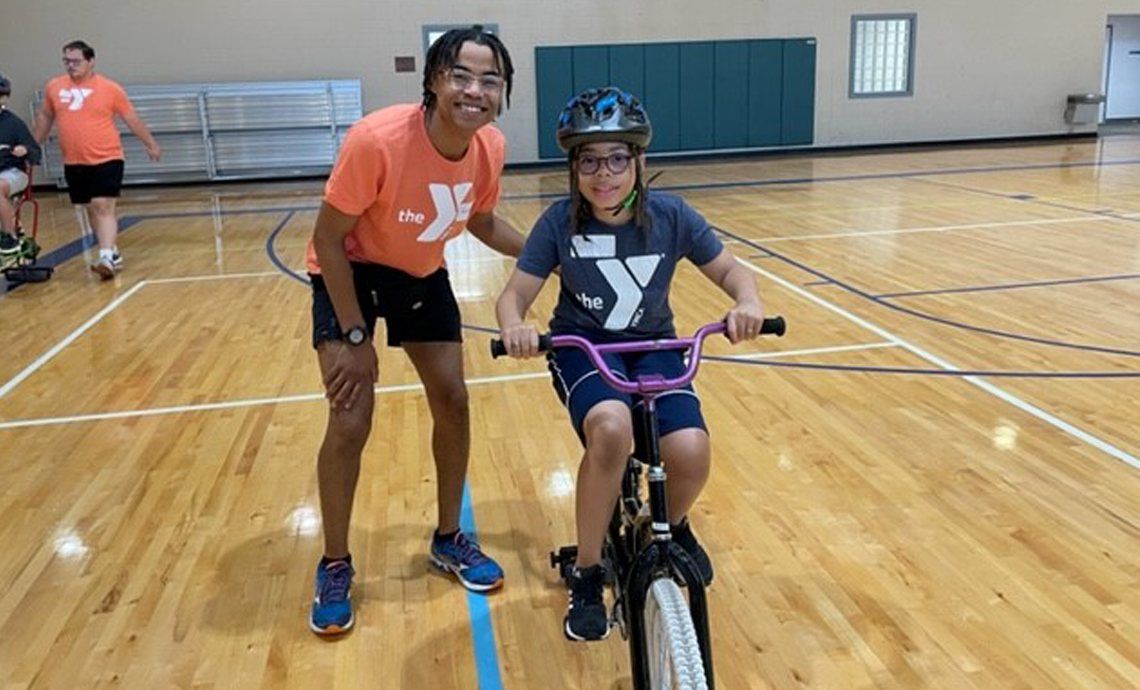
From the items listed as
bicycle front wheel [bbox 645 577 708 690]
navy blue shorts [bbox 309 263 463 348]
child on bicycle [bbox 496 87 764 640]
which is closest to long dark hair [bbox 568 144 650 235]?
child on bicycle [bbox 496 87 764 640]

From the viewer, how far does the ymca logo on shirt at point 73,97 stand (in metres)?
7.31

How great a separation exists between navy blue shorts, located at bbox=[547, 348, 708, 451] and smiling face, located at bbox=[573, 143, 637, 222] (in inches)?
14.3

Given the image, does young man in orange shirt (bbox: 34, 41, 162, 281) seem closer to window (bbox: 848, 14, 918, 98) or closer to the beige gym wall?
the beige gym wall

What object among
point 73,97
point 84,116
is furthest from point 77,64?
point 84,116

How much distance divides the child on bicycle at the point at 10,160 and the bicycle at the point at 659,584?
6.58 m

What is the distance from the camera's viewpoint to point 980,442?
366 cm

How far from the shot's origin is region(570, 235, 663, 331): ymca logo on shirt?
7.37ft

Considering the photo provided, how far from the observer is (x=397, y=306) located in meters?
2.57

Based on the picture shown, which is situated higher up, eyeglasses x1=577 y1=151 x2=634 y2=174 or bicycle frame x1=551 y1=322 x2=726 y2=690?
eyeglasses x1=577 y1=151 x2=634 y2=174

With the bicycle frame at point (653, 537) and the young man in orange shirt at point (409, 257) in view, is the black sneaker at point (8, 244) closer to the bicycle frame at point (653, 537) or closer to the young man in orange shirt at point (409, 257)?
the young man in orange shirt at point (409, 257)

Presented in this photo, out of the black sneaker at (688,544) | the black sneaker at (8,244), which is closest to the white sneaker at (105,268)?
the black sneaker at (8,244)

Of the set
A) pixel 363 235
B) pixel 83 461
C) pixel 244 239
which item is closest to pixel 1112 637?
pixel 363 235

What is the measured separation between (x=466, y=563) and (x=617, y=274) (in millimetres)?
1070

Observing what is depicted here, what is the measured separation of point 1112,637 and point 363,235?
215 centimetres
